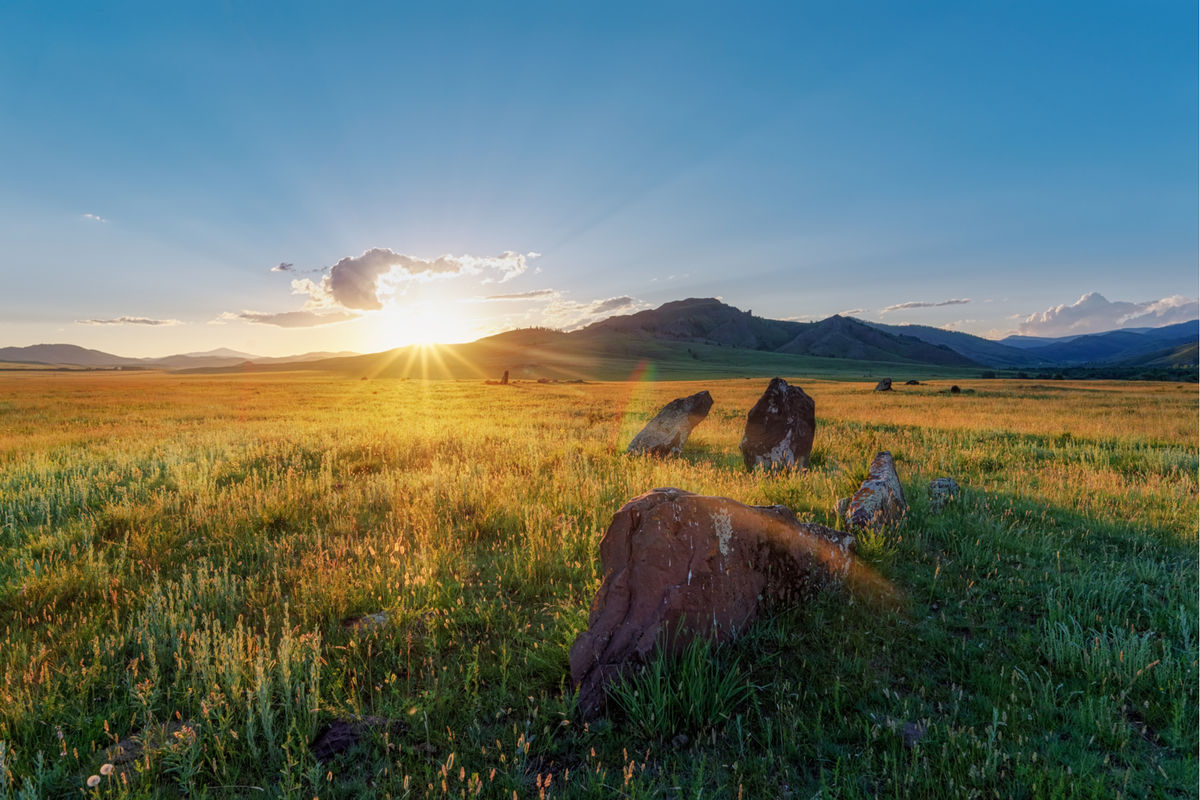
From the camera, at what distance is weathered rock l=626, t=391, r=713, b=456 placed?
38.2 ft

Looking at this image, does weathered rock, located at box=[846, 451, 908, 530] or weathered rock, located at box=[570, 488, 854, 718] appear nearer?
weathered rock, located at box=[570, 488, 854, 718]

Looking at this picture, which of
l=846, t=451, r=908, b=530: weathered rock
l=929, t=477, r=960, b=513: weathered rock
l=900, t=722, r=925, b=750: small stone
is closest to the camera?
l=900, t=722, r=925, b=750: small stone

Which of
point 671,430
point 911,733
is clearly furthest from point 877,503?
point 671,430

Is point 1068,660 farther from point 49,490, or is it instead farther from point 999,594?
point 49,490

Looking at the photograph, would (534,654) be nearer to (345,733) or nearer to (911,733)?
(345,733)

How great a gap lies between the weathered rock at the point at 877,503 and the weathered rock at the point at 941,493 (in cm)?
81

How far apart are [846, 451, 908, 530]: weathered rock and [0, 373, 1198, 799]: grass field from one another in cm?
30

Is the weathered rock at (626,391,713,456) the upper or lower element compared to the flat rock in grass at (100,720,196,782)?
upper

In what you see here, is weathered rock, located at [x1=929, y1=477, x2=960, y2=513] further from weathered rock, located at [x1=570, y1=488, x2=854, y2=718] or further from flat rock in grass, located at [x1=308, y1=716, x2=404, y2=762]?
flat rock in grass, located at [x1=308, y1=716, x2=404, y2=762]

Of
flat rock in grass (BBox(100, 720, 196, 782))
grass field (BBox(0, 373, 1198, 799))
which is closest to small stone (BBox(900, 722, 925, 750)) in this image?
grass field (BBox(0, 373, 1198, 799))

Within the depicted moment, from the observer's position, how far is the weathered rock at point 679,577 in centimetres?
348

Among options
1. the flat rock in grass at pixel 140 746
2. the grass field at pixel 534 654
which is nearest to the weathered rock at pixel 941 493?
the grass field at pixel 534 654

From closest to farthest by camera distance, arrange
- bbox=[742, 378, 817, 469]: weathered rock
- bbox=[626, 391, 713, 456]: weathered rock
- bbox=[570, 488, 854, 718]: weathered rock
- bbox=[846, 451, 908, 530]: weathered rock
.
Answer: bbox=[570, 488, 854, 718]: weathered rock
bbox=[846, 451, 908, 530]: weathered rock
bbox=[742, 378, 817, 469]: weathered rock
bbox=[626, 391, 713, 456]: weathered rock

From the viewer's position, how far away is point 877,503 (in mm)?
5996
